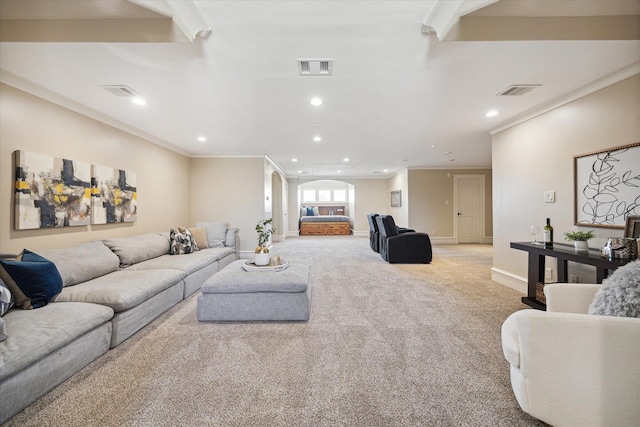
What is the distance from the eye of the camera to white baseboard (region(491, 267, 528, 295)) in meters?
3.42

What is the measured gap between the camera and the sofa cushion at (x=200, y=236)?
4.56 m

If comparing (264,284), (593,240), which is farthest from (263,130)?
(593,240)

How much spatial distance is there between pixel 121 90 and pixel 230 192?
10.8 ft

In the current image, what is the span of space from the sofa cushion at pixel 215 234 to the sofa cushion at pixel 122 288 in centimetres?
192

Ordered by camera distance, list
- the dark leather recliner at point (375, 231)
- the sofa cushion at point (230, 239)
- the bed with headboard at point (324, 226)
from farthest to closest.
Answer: the bed with headboard at point (324, 226) < the dark leather recliner at point (375, 231) < the sofa cushion at point (230, 239)

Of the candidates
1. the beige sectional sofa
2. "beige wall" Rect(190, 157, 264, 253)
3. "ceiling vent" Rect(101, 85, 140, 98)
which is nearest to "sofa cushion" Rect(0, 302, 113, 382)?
the beige sectional sofa

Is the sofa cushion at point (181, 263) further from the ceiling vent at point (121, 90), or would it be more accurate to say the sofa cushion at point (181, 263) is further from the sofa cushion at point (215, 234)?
the ceiling vent at point (121, 90)

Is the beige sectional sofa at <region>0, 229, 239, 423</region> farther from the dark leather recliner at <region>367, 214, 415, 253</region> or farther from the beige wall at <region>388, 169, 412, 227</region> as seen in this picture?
the beige wall at <region>388, 169, 412, 227</region>

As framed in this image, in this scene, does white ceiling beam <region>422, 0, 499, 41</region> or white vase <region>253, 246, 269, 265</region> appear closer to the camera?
white ceiling beam <region>422, 0, 499, 41</region>

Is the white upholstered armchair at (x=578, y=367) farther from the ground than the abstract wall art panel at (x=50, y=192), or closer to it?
closer to it

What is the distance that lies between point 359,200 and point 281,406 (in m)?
8.83

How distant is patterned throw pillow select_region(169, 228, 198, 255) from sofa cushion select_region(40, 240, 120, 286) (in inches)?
38.2

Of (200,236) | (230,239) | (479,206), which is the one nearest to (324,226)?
(479,206)

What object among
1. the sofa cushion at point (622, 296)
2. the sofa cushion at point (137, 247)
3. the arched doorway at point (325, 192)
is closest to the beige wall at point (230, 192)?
the sofa cushion at point (137, 247)
